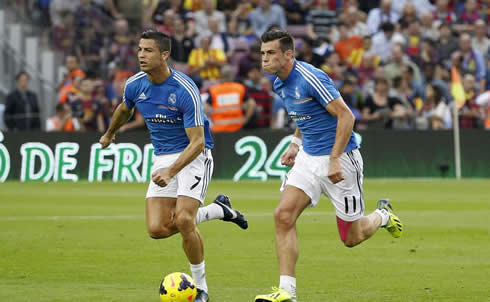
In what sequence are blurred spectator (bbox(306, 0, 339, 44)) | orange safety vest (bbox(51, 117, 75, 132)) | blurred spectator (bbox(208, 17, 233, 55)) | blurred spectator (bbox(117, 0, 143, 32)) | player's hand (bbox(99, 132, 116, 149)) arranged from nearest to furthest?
player's hand (bbox(99, 132, 116, 149)) < orange safety vest (bbox(51, 117, 75, 132)) < blurred spectator (bbox(208, 17, 233, 55)) < blurred spectator (bbox(306, 0, 339, 44)) < blurred spectator (bbox(117, 0, 143, 32))

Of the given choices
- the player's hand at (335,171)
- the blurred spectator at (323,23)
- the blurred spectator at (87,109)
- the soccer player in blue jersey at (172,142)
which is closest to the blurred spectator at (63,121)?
the blurred spectator at (87,109)

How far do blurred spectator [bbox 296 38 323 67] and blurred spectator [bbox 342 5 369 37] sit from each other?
206 centimetres

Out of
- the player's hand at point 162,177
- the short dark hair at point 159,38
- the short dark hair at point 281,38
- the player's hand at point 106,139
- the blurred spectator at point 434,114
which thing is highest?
the short dark hair at point 281,38

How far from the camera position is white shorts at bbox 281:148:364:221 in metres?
8.84

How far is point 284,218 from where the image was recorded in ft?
27.9

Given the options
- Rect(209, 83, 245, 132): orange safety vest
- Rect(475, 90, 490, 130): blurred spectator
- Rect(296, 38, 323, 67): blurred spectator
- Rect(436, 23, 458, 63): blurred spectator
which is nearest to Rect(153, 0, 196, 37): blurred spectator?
Rect(296, 38, 323, 67): blurred spectator

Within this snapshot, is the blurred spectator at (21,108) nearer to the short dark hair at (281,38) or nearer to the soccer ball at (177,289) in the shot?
the short dark hair at (281,38)

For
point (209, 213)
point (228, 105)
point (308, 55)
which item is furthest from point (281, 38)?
point (308, 55)

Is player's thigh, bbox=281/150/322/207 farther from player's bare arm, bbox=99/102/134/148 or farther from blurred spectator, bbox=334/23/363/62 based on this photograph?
blurred spectator, bbox=334/23/363/62

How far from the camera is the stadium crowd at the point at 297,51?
942 inches

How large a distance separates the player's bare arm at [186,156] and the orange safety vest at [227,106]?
1346 cm

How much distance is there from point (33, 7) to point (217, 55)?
6.26 metres

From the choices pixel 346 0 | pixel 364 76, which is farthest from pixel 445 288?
pixel 346 0

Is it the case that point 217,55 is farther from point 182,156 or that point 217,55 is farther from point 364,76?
point 182,156
